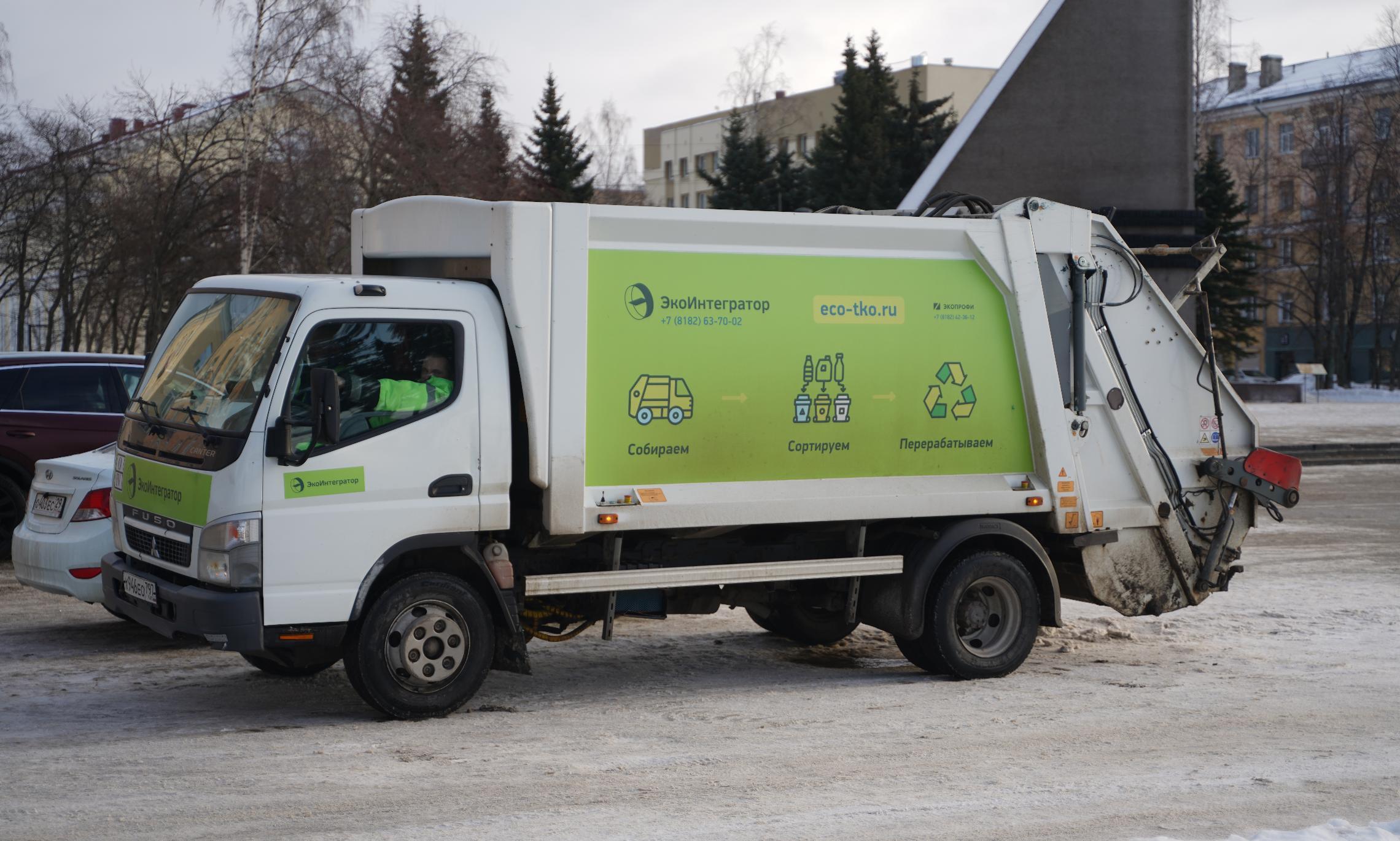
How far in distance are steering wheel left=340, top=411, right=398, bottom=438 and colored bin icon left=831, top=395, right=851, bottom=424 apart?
2533 mm

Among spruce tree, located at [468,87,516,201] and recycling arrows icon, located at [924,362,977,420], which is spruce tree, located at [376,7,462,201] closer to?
spruce tree, located at [468,87,516,201]

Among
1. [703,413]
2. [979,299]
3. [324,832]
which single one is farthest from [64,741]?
[979,299]

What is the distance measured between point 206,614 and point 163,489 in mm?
831

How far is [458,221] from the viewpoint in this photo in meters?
7.50

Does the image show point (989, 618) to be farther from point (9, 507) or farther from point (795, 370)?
point (9, 507)

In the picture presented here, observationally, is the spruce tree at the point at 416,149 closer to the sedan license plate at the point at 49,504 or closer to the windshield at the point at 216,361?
the sedan license plate at the point at 49,504

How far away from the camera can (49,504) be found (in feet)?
30.6

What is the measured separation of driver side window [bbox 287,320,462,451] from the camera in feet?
22.5

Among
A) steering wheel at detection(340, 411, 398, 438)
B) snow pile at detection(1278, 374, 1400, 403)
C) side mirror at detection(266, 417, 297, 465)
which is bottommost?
side mirror at detection(266, 417, 297, 465)

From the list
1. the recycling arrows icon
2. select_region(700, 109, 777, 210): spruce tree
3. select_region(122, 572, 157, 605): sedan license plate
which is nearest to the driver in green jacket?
select_region(122, 572, 157, 605): sedan license plate

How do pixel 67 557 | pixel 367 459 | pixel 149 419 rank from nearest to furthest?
pixel 367 459 < pixel 149 419 < pixel 67 557

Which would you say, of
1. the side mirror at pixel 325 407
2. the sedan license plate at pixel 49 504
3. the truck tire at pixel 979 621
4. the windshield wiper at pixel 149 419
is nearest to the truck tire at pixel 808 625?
the truck tire at pixel 979 621

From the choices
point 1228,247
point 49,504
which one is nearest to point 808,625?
point 49,504

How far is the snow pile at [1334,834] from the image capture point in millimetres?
5273
